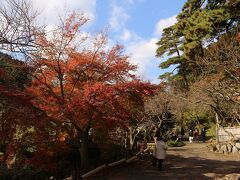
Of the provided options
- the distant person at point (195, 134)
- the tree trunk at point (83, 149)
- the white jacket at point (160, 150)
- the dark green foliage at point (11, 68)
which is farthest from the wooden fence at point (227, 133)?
the dark green foliage at point (11, 68)

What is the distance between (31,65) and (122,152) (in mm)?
7090

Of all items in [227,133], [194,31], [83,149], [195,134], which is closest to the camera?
[83,149]

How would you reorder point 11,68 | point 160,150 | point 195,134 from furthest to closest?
point 195,134
point 160,150
point 11,68

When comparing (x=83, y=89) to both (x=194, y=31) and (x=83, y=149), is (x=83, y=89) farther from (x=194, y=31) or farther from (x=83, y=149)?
(x=194, y=31)

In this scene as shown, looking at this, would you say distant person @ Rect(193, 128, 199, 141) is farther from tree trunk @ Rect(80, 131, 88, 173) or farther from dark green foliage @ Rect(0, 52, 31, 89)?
dark green foliage @ Rect(0, 52, 31, 89)

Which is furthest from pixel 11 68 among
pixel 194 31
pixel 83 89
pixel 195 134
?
pixel 195 134

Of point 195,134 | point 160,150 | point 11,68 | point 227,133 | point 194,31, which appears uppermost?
point 194,31

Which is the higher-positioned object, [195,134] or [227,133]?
[195,134]

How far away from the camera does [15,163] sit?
13984mm

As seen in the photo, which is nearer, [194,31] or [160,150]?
[160,150]

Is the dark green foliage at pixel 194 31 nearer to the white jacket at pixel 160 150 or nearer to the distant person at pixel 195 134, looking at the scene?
the distant person at pixel 195 134

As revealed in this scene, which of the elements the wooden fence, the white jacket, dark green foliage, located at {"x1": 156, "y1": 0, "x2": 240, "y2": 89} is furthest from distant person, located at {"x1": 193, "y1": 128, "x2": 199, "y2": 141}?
the white jacket

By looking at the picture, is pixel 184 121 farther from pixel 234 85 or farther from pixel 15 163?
pixel 15 163

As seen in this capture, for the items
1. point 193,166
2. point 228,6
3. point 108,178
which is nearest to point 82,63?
point 108,178
